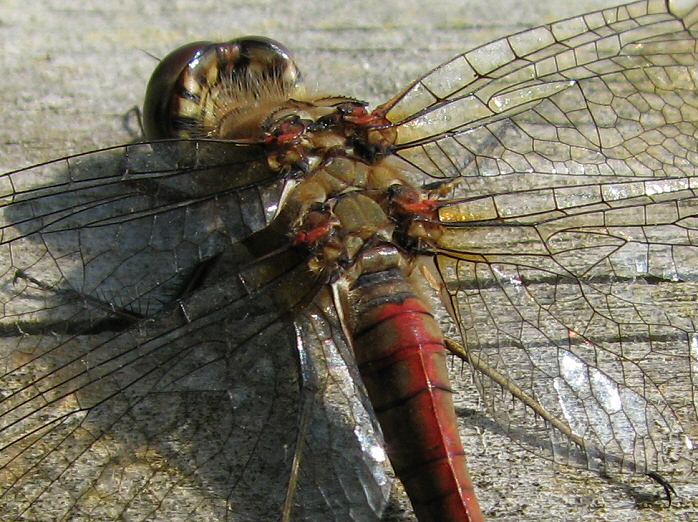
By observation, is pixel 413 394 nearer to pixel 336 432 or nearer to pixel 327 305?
pixel 336 432

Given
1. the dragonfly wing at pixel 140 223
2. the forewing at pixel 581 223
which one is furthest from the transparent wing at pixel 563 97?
the dragonfly wing at pixel 140 223

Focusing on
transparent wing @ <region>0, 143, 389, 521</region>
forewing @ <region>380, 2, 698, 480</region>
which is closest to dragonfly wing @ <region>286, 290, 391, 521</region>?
transparent wing @ <region>0, 143, 389, 521</region>

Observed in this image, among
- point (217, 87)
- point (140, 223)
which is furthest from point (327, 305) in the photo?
point (217, 87)

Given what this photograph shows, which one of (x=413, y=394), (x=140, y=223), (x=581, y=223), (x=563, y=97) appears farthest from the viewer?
(x=563, y=97)

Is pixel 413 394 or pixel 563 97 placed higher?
pixel 563 97

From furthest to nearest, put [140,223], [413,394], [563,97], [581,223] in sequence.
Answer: [563,97]
[140,223]
[581,223]
[413,394]

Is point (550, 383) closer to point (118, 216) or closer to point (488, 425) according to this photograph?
point (488, 425)
